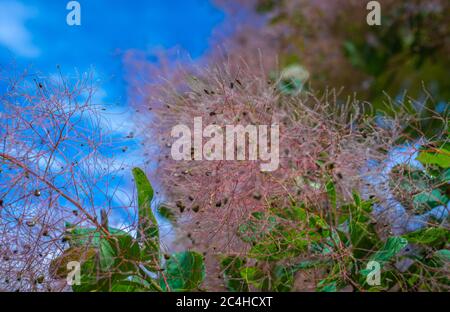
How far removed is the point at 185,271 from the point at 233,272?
92 millimetres

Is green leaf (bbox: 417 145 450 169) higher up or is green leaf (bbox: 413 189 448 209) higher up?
green leaf (bbox: 417 145 450 169)

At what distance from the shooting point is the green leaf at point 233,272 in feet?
2.34

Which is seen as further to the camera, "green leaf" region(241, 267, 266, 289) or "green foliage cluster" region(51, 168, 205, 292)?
"green leaf" region(241, 267, 266, 289)

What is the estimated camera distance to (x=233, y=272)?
0.73 m

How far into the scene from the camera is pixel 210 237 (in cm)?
67

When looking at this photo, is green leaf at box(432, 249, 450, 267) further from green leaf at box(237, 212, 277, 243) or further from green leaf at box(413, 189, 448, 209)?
green leaf at box(237, 212, 277, 243)

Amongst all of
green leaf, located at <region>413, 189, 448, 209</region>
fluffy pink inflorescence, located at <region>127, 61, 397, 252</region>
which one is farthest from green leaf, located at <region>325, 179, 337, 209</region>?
green leaf, located at <region>413, 189, 448, 209</region>

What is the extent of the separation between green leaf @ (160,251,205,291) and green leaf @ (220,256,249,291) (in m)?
0.06

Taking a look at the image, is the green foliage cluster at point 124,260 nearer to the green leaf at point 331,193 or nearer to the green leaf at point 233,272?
the green leaf at point 233,272

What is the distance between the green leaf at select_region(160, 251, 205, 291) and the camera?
0.65 meters

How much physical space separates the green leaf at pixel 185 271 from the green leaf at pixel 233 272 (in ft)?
0.19

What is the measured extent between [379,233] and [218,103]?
0.86ft

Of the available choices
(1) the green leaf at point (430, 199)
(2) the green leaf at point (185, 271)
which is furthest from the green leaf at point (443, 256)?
(2) the green leaf at point (185, 271)
